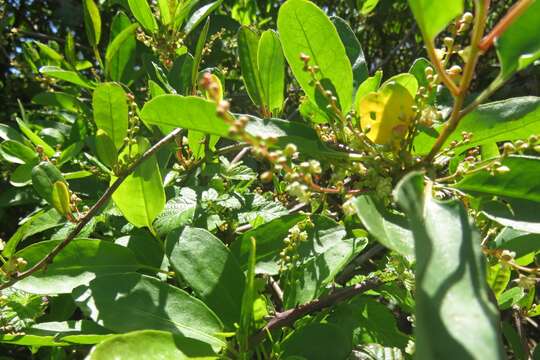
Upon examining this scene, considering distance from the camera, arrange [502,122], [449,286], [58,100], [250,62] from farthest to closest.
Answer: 1. [58,100]
2. [250,62]
3. [502,122]
4. [449,286]

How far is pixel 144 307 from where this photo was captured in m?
1.15

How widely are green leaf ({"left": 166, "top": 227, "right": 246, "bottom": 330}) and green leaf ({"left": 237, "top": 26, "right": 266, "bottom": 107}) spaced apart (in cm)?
43

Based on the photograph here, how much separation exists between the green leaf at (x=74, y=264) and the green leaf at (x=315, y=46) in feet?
2.07

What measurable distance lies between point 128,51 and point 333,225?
1091 millimetres

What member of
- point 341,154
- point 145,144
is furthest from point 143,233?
point 341,154

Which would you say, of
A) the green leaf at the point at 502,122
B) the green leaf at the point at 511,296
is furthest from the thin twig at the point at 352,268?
the green leaf at the point at 502,122

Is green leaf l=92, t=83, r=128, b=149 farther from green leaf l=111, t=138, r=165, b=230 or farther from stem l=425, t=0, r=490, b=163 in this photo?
stem l=425, t=0, r=490, b=163

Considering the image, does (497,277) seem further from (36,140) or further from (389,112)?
(36,140)

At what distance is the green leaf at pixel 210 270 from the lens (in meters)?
1.22

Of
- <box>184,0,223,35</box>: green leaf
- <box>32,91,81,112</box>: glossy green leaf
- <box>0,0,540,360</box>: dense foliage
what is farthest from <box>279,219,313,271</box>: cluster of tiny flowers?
<box>32,91,81,112</box>: glossy green leaf

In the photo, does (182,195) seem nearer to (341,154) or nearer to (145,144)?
(145,144)

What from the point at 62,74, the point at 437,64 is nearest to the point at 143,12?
the point at 62,74

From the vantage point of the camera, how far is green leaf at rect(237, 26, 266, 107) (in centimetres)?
144

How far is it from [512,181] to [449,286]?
0.40 meters
